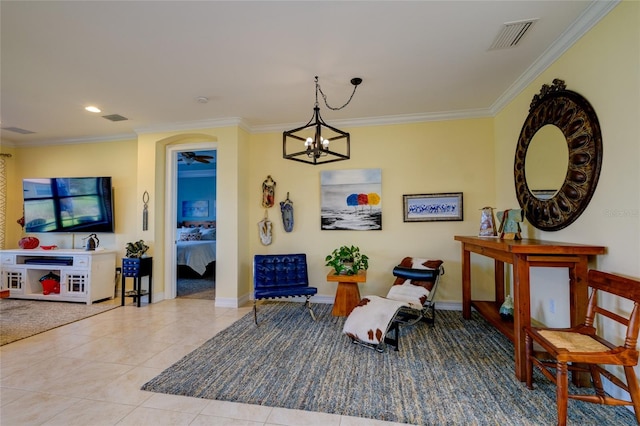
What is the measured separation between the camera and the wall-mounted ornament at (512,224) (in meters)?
2.77

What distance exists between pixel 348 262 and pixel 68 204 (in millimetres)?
5062

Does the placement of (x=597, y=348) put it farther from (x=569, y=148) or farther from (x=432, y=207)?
(x=432, y=207)

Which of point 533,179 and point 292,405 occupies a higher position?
point 533,179

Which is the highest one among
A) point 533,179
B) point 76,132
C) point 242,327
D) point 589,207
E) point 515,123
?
point 76,132

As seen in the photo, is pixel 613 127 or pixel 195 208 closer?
pixel 613 127

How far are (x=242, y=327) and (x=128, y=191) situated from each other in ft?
11.5

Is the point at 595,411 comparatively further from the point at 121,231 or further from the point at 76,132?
the point at 76,132

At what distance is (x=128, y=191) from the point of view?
5.11 meters

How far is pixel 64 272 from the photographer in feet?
14.7

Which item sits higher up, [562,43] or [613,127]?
[562,43]

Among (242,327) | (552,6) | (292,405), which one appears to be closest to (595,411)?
(292,405)

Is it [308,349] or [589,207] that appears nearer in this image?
[589,207]

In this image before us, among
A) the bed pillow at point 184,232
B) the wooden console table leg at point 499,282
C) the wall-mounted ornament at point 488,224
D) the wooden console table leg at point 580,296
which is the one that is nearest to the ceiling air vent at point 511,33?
the wall-mounted ornament at point 488,224

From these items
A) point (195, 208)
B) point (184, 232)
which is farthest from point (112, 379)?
point (195, 208)
